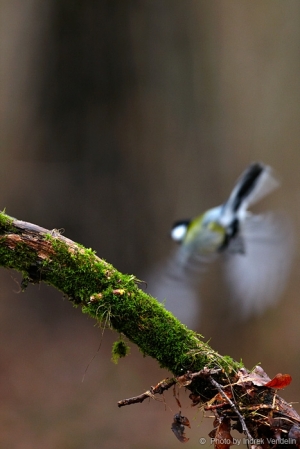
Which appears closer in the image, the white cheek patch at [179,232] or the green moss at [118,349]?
the green moss at [118,349]

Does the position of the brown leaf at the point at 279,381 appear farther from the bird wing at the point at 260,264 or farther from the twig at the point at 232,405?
the bird wing at the point at 260,264

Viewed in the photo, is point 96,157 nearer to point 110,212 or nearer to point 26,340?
point 110,212

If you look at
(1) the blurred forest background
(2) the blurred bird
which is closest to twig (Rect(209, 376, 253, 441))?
(2) the blurred bird

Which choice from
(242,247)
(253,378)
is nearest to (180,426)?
(253,378)

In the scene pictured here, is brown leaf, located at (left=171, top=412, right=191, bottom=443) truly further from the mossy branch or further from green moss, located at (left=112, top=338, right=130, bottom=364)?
green moss, located at (left=112, top=338, right=130, bottom=364)

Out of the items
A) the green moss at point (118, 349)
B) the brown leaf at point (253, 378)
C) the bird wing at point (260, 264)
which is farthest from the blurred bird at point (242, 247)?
the brown leaf at point (253, 378)

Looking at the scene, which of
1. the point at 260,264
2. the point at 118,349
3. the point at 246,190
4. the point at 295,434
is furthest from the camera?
the point at 260,264

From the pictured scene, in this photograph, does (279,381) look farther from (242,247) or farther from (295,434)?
(242,247)
